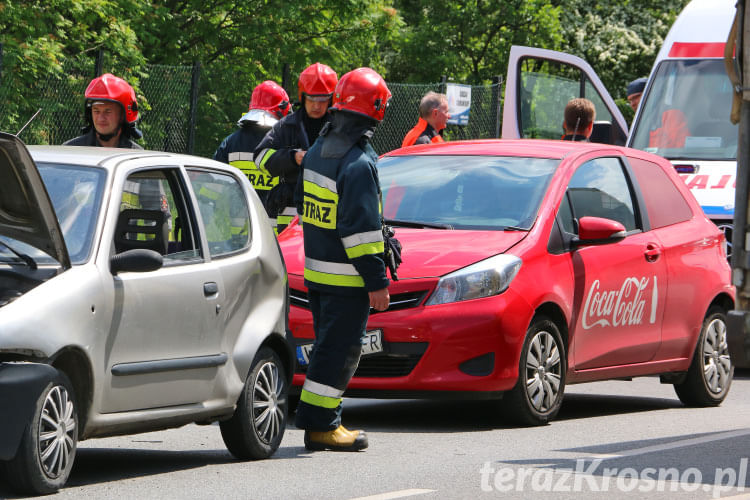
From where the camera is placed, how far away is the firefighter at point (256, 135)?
11.9 meters

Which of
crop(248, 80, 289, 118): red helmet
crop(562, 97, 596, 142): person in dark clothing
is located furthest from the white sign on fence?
crop(248, 80, 289, 118): red helmet

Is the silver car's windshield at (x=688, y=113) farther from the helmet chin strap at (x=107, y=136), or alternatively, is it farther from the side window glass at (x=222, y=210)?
the side window glass at (x=222, y=210)

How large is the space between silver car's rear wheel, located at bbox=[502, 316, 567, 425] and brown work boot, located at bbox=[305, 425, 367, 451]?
1.32m

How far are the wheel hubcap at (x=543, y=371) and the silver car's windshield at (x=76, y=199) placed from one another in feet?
10.2

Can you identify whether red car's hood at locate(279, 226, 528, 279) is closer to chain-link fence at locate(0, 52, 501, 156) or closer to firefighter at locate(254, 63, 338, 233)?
firefighter at locate(254, 63, 338, 233)

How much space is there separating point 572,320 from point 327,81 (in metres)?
2.55

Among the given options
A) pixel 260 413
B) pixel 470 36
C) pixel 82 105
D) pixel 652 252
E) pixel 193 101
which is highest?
pixel 82 105

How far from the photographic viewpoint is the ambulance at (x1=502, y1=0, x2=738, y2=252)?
14.4m

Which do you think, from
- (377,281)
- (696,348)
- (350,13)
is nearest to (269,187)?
(696,348)

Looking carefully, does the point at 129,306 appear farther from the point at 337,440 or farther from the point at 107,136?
the point at 107,136

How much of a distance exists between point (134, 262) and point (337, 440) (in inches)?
70.7

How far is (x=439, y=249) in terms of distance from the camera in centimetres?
930

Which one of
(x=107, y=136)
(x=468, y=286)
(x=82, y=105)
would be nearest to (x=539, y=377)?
(x=468, y=286)

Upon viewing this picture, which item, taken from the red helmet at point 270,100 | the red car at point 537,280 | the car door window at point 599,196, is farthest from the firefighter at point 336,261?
the red helmet at point 270,100
